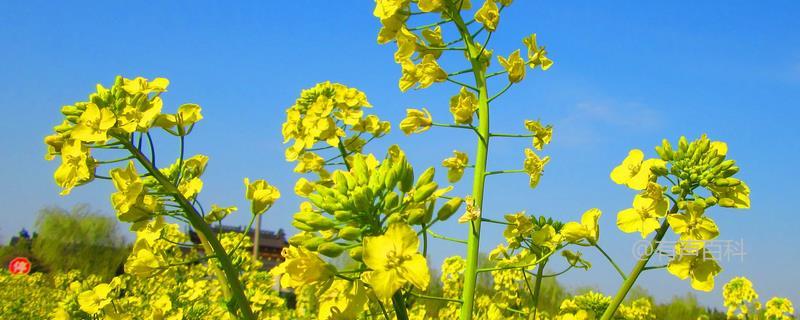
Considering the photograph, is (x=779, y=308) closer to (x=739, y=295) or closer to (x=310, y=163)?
(x=739, y=295)

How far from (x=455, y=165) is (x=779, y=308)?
16.9 feet

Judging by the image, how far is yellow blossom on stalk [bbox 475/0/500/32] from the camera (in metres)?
2.09

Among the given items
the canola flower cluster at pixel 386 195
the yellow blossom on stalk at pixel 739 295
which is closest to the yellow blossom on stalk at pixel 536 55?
the canola flower cluster at pixel 386 195

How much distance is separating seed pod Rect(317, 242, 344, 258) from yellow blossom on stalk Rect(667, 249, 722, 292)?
Result: 1013mm

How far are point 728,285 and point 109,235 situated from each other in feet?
74.8

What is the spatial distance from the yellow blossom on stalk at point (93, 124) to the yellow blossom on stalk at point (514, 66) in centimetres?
123

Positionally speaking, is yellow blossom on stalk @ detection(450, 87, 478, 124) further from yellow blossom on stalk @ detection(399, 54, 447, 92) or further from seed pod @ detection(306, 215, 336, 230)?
seed pod @ detection(306, 215, 336, 230)

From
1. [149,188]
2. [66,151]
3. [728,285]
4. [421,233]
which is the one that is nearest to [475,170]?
[421,233]

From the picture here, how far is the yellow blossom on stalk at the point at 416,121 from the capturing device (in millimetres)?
2121

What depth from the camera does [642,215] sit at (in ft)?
5.94

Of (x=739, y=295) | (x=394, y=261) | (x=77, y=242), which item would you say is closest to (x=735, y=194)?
(x=394, y=261)

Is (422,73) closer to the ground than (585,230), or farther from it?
farther from it

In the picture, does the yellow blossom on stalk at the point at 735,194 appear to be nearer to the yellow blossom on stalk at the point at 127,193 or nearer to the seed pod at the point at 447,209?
the seed pod at the point at 447,209

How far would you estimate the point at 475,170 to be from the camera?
180 centimetres
